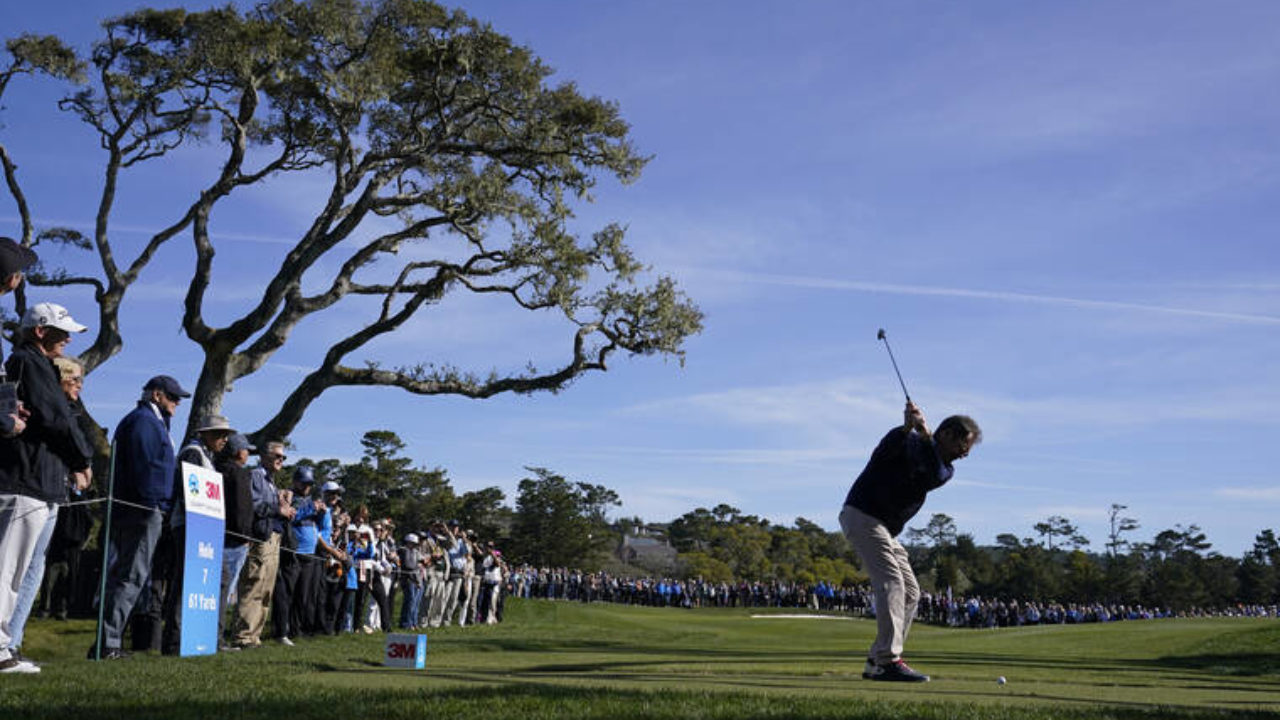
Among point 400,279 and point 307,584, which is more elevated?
point 400,279

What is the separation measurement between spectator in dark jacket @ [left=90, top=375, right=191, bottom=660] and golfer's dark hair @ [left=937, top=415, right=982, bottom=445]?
665 centimetres

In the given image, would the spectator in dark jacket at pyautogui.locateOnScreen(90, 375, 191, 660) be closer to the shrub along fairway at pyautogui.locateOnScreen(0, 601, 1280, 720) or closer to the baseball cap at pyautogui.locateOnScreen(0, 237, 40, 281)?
the shrub along fairway at pyautogui.locateOnScreen(0, 601, 1280, 720)

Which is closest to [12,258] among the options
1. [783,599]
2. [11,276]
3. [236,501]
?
[11,276]

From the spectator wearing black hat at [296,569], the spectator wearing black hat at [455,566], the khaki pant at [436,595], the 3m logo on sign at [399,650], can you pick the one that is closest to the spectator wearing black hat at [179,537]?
the spectator wearing black hat at [296,569]

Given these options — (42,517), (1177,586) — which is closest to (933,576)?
(1177,586)

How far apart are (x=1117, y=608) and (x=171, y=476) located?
283 ft

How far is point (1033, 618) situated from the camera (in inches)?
2931

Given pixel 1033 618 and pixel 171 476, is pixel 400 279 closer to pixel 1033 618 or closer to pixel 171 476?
pixel 171 476

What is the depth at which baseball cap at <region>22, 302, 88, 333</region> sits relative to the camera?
7.41m

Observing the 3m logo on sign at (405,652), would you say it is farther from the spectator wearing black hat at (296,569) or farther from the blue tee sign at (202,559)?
the spectator wearing black hat at (296,569)

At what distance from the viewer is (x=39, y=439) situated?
7.13m

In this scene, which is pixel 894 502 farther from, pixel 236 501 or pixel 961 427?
pixel 236 501

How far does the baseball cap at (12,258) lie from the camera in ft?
21.9

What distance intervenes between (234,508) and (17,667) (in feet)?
13.4
